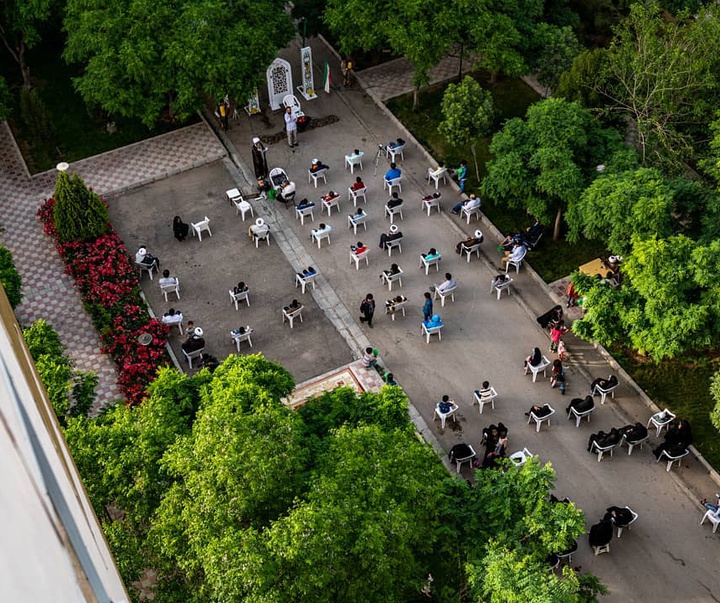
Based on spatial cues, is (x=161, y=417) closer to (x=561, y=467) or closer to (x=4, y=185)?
(x=561, y=467)

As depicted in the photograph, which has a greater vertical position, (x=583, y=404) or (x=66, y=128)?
(x=66, y=128)

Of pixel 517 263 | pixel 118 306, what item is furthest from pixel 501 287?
pixel 118 306

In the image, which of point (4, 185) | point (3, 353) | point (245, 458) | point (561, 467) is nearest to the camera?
point (3, 353)

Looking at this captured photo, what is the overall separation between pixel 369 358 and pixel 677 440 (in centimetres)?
795

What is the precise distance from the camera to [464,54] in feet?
103

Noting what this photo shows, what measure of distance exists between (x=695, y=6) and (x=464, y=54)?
31.0ft

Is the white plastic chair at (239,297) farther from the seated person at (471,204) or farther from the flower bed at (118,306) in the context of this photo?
the seated person at (471,204)

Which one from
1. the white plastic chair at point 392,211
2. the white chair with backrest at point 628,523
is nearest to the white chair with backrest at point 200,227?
the white plastic chair at point 392,211

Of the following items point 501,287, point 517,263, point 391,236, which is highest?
point 391,236

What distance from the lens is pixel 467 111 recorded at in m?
26.9

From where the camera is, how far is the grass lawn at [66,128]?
101 feet

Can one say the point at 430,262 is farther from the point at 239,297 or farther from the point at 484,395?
the point at 239,297

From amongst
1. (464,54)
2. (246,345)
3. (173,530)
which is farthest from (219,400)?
(464,54)

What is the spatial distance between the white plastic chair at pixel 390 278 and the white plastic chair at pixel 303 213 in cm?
339
